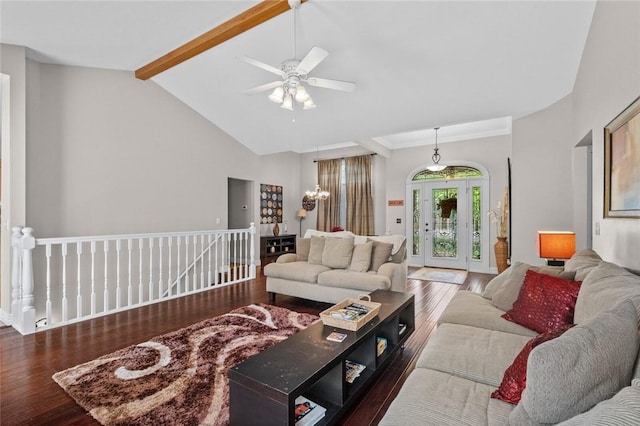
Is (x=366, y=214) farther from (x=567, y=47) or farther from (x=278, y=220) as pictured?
(x=567, y=47)

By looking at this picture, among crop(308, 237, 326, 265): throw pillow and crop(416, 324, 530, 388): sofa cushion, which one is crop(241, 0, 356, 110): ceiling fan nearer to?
crop(308, 237, 326, 265): throw pillow

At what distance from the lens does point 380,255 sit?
3787 mm

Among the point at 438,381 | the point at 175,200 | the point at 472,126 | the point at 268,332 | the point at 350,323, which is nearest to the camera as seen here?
the point at 438,381

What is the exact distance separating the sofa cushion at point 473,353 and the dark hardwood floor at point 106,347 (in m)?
0.54

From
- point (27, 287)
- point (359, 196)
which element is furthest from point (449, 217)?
point (27, 287)

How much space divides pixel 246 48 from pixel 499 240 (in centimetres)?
542

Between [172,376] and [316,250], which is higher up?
[316,250]

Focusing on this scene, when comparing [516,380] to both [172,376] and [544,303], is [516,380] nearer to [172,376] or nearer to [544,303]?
[544,303]

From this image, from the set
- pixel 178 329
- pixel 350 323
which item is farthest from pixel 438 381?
pixel 178 329

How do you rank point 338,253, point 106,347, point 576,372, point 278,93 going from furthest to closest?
point 338,253, point 278,93, point 106,347, point 576,372

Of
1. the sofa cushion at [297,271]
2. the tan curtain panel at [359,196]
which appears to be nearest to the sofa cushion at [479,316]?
the sofa cushion at [297,271]

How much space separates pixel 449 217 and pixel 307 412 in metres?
6.05

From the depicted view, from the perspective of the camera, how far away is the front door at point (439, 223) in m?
6.58

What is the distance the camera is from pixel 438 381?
1374mm
